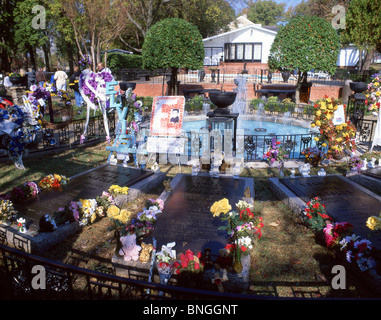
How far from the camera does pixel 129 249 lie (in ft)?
15.6

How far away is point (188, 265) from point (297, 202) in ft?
10.5

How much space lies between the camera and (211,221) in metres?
5.88

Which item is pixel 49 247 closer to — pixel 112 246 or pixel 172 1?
pixel 112 246

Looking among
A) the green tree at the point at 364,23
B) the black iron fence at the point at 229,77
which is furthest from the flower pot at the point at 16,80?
the green tree at the point at 364,23

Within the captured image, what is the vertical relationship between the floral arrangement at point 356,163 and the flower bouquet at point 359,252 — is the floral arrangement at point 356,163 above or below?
above

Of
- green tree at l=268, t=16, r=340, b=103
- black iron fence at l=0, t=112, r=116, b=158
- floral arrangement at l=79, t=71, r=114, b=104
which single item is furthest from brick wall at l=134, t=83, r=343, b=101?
floral arrangement at l=79, t=71, r=114, b=104

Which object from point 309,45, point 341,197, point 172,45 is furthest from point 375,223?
point 309,45

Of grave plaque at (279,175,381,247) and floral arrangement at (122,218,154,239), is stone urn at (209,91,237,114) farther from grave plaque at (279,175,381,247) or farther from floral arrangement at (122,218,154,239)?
floral arrangement at (122,218,154,239)

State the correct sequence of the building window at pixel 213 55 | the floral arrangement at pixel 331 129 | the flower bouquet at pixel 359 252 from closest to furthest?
the flower bouquet at pixel 359 252 < the floral arrangement at pixel 331 129 < the building window at pixel 213 55

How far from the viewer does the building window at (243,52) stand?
3716cm

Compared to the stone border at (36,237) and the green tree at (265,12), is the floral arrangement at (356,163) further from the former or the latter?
the green tree at (265,12)

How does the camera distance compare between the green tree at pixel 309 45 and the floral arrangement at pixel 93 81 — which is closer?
the floral arrangement at pixel 93 81

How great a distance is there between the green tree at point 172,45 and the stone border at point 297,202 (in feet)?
39.2
